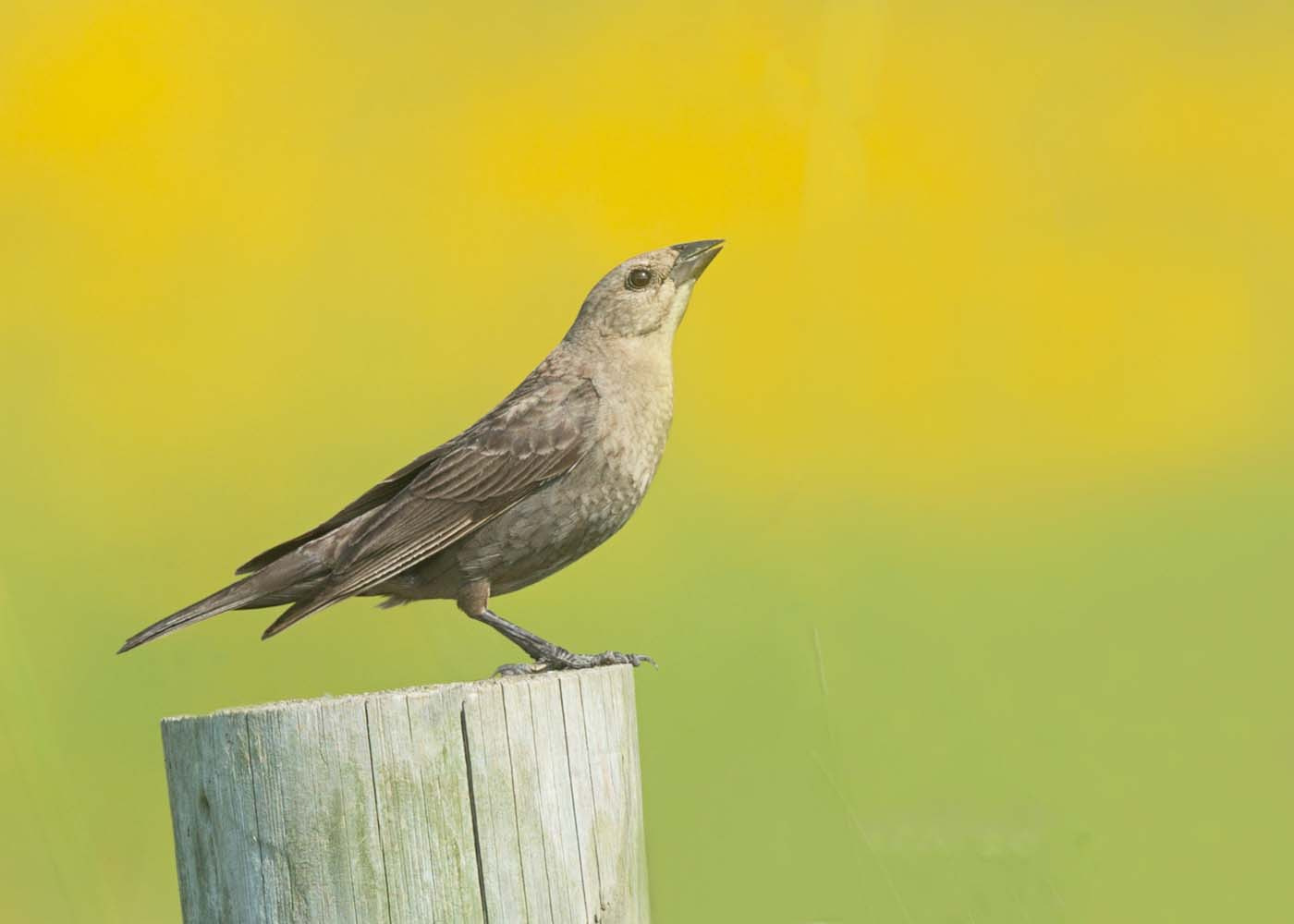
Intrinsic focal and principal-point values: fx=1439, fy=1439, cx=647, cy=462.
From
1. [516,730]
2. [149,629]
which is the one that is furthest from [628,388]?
[516,730]

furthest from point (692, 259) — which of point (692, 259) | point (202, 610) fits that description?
point (202, 610)

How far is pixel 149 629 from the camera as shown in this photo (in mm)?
4215

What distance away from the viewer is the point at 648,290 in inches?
211

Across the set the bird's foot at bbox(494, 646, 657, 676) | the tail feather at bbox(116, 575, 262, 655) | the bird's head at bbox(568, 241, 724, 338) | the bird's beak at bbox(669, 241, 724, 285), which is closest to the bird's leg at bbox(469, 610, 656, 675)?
the bird's foot at bbox(494, 646, 657, 676)

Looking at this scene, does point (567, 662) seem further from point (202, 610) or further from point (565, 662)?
point (202, 610)

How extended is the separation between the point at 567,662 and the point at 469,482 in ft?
2.32

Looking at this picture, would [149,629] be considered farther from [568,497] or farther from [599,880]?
[599,880]

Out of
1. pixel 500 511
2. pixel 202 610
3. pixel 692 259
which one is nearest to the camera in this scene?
pixel 202 610

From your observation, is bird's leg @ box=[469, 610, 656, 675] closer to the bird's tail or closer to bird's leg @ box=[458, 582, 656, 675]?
bird's leg @ box=[458, 582, 656, 675]

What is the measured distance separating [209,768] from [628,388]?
2.45 meters

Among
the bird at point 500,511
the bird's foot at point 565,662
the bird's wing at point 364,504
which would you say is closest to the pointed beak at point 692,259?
the bird at point 500,511

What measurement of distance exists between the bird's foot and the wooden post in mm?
1161

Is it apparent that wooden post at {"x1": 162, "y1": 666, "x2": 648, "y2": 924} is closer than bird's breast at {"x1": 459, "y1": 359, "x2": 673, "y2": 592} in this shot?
Yes

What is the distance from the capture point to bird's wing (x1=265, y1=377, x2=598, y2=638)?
4.71 m
